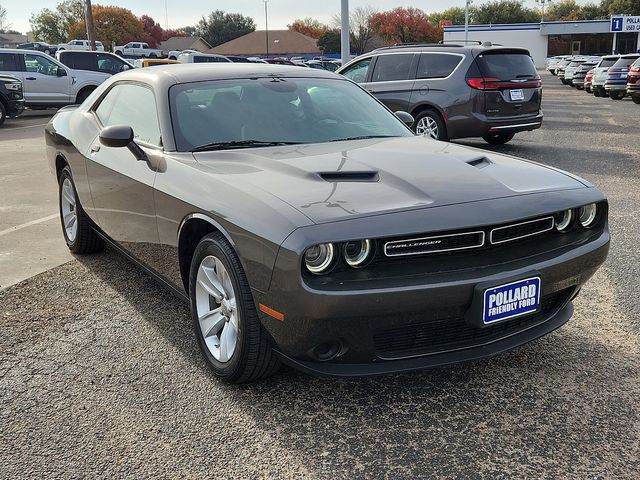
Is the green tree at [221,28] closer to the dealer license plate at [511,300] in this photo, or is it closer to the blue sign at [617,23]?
the blue sign at [617,23]

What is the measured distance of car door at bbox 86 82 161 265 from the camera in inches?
148

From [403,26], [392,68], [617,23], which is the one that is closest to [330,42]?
[403,26]

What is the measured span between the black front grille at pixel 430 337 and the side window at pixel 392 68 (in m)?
8.84

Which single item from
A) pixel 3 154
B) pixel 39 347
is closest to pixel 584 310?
pixel 39 347

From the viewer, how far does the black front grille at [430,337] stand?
276 centimetres

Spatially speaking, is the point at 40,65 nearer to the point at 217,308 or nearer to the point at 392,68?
the point at 392,68

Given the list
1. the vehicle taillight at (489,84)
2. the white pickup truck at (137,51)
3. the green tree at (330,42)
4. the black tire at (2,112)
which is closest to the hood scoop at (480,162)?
the vehicle taillight at (489,84)

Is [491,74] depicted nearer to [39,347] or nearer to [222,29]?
[39,347]

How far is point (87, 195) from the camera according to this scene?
15.5ft

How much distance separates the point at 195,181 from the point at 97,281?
1.86 m

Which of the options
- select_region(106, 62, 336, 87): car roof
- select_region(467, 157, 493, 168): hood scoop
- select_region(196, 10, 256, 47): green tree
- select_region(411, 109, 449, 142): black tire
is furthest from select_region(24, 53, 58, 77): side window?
select_region(196, 10, 256, 47): green tree

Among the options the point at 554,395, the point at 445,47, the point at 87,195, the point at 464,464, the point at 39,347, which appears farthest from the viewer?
the point at 445,47

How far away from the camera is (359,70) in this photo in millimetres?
12133

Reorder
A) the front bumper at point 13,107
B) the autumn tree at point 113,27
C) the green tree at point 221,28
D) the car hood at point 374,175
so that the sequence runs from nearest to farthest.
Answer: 1. the car hood at point 374,175
2. the front bumper at point 13,107
3. the autumn tree at point 113,27
4. the green tree at point 221,28
